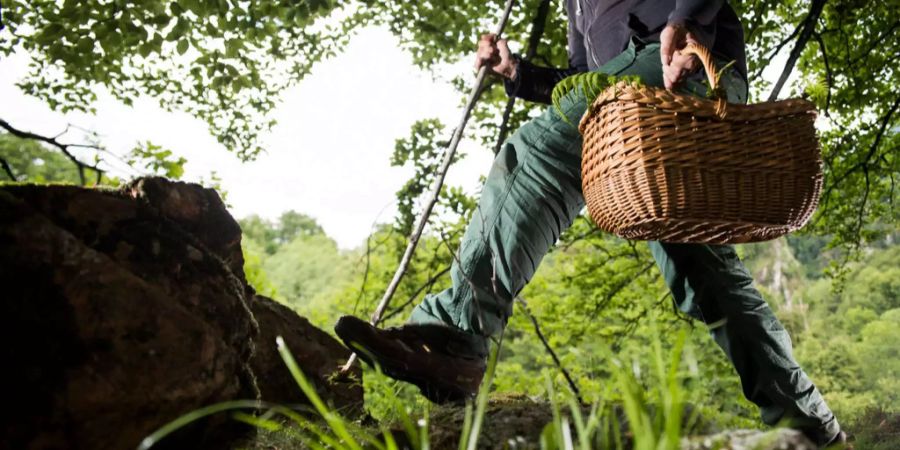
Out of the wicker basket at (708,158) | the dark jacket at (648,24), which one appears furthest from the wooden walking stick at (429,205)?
the wicker basket at (708,158)

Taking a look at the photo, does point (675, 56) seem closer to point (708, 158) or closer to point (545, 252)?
point (708, 158)

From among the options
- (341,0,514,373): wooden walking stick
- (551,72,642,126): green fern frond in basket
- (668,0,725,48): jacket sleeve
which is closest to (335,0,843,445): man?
(668,0,725,48): jacket sleeve

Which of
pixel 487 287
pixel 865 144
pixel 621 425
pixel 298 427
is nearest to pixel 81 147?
pixel 298 427

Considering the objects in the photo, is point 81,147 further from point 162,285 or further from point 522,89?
point 522,89

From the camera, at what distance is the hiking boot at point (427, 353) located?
66.7 inches

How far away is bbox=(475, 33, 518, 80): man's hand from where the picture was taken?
2123 mm

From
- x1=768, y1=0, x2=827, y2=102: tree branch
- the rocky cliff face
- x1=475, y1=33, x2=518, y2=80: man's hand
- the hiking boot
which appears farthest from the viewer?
x1=768, y1=0, x2=827, y2=102: tree branch

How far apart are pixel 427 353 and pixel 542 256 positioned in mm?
440

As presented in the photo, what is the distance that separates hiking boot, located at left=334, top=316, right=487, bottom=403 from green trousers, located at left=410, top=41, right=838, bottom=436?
0.03 meters

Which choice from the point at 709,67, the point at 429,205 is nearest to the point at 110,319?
the point at 429,205

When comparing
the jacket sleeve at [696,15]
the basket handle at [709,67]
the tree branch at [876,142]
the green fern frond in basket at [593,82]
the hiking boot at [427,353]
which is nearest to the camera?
the basket handle at [709,67]

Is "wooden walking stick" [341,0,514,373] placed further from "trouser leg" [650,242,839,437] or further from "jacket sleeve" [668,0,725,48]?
"trouser leg" [650,242,839,437]

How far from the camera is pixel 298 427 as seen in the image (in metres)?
1.67

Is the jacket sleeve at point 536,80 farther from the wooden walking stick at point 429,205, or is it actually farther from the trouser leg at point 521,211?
the trouser leg at point 521,211
